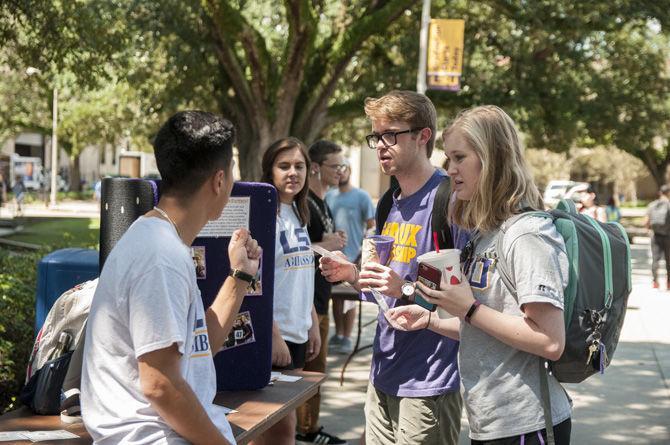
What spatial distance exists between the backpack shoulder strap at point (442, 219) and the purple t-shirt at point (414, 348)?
10 cm

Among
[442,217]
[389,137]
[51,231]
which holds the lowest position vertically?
[51,231]

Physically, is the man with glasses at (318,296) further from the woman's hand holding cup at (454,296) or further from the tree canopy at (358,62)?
the tree canopy at (358,62)

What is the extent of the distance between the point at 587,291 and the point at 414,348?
3.64 ft

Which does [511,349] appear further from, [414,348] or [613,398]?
[613,398]

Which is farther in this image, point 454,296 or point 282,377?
point 282,377

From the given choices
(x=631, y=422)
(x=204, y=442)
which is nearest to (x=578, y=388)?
(x=631, y=422)

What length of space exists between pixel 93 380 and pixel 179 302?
0.35 m

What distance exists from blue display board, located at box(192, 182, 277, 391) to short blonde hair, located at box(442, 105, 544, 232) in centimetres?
101

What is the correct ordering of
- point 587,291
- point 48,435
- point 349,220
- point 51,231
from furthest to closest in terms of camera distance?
point 51,231
point 349,220
point 48,435
point 587,291

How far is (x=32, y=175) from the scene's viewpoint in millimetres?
60312

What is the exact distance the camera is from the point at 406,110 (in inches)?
140

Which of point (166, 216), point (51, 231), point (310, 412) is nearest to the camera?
point (166, 216)

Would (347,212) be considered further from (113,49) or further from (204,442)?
(204,442)

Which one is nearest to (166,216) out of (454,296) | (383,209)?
(454,296)
